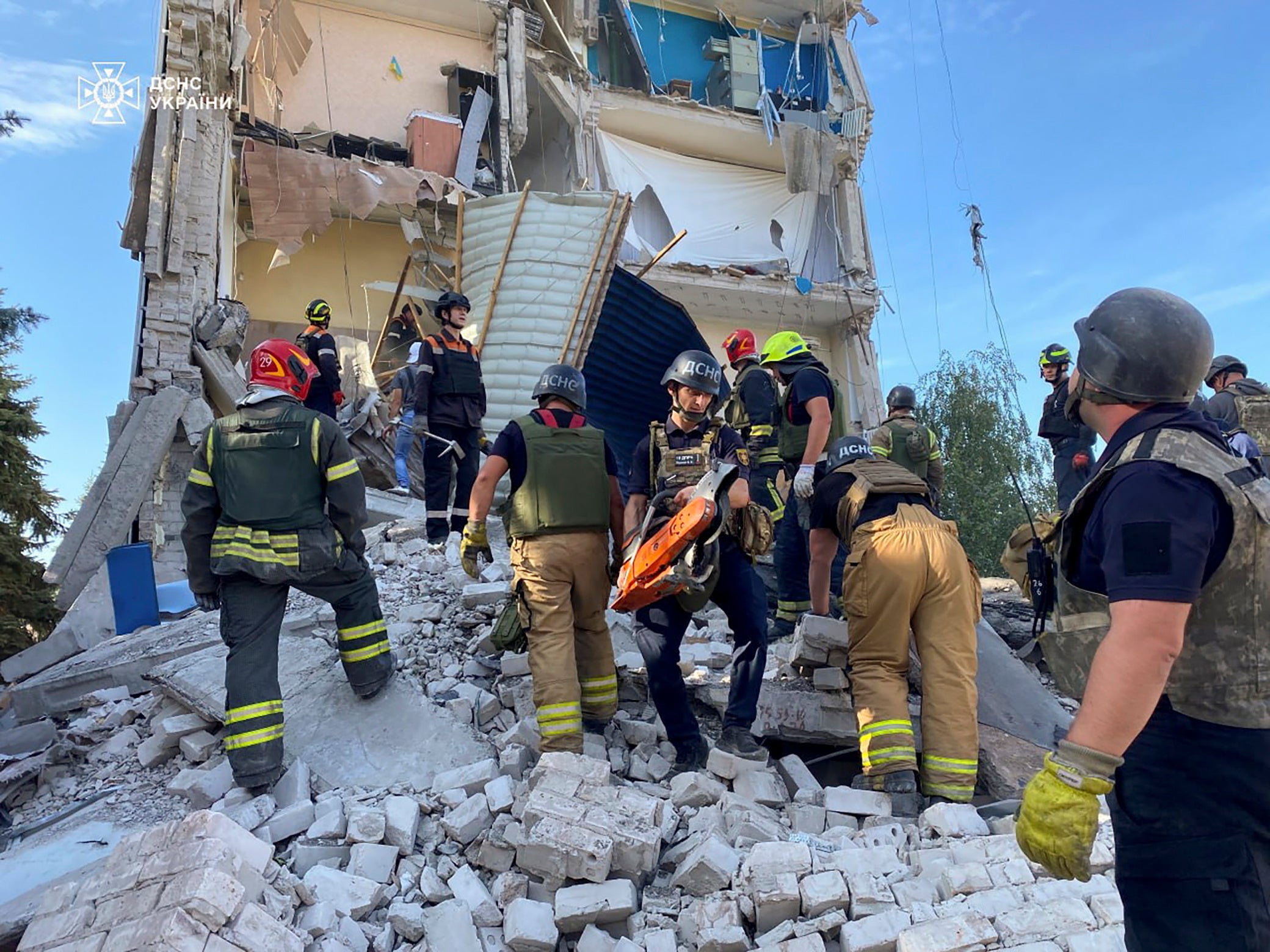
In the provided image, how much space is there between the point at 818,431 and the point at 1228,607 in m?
3.17

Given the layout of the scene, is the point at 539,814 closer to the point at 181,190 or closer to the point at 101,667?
the point at 101,667

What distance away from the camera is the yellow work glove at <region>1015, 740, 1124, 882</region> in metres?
1.54

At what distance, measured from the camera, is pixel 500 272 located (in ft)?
29.7

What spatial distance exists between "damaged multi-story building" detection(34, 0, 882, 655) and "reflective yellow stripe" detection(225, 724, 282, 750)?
4518 mm

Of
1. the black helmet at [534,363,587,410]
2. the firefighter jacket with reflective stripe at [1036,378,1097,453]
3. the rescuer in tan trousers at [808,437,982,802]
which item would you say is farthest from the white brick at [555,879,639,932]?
the firefighter jacket with reflective stripe at [1036,378,1097,453]

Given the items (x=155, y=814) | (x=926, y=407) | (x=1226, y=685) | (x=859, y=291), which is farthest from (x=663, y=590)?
(x=859, y=291)

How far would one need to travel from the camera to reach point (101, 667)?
16.0 ft

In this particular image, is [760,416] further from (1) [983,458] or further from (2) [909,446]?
(1) [983,458]

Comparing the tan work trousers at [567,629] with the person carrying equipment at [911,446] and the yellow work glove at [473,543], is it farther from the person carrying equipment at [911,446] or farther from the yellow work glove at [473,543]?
the person carrying equipment at [911,446]

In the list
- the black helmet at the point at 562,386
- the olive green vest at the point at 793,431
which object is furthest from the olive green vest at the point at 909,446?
the black helmet at the point at 562,386

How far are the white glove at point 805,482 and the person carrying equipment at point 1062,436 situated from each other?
2.51 metres

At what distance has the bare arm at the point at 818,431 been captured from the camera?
4727mm

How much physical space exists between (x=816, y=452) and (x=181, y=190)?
736cm

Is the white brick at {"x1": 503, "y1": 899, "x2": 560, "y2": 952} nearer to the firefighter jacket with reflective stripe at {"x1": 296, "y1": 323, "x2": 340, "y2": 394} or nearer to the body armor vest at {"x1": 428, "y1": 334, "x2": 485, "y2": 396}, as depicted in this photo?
the body armor vest at {"x1": 428, "y1": 334, "x2": 485, "y2": 396}
